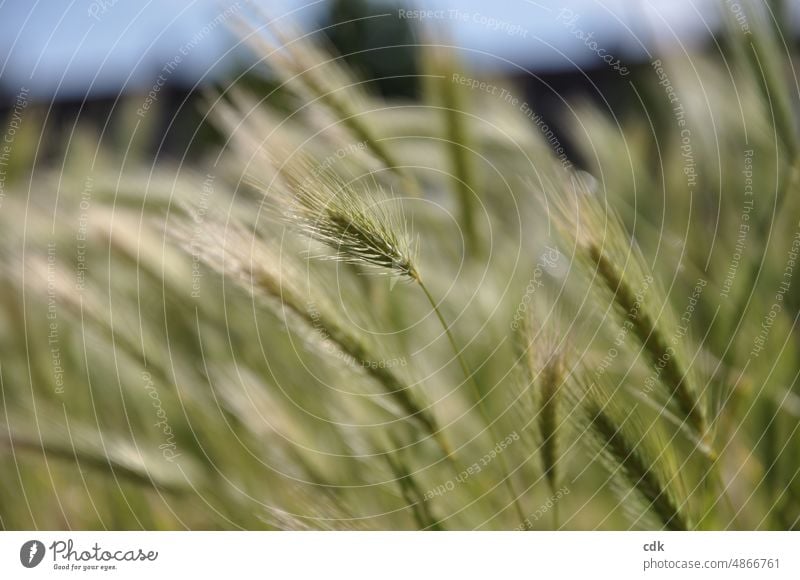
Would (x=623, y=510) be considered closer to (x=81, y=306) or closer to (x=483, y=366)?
(x=483, y=366)

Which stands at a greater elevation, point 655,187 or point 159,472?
point 655,187

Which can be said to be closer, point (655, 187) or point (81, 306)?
point (81, 306)

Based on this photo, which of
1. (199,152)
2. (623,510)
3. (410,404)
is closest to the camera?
(410,404)

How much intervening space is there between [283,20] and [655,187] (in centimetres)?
34

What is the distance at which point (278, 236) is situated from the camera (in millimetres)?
499
